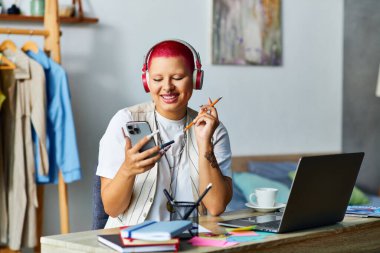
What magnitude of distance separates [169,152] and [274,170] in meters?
2.44

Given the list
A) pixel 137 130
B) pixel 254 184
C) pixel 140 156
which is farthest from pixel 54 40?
pixel 140 156

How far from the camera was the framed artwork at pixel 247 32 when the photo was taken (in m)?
4.60

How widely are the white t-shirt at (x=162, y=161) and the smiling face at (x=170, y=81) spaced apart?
0.36 feet

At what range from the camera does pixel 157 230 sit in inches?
64.2

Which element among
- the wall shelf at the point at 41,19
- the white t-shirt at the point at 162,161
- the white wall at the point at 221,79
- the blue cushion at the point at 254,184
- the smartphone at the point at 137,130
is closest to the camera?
the smartphone at the point at 137,130

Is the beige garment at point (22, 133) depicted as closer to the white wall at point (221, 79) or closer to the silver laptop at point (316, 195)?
the white wall at point (221, 79)

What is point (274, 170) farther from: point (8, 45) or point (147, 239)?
point (147, 239)

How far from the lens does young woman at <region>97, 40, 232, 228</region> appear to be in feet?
7.28

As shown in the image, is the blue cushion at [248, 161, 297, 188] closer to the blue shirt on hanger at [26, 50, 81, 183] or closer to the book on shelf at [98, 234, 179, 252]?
the blue shirt on hanger at [26, 50, 81, 183]

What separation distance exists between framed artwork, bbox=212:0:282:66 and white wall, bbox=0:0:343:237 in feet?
0.19

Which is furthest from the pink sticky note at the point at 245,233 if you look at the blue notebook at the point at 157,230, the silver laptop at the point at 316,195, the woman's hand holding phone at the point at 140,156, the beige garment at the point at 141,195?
the beige garment at the point at 141,195

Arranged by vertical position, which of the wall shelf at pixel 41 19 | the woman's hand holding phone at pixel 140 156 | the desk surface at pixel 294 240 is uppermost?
the wall shelf at pixel 41 19

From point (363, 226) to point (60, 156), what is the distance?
6.37 ft

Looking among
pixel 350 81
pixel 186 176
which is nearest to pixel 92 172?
pixel 186 176
